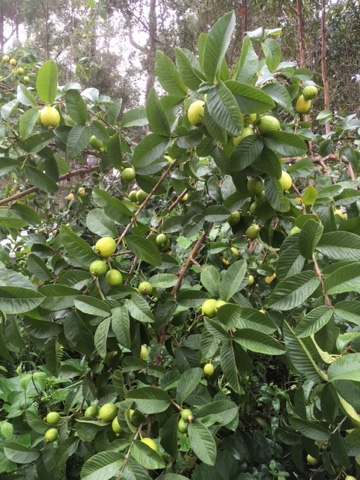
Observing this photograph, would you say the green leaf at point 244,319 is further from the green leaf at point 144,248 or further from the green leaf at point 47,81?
the green leaf at point 47,81

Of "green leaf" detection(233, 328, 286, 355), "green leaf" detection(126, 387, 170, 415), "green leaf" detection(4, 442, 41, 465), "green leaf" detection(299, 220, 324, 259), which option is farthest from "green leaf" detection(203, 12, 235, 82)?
"green leaf" detection(4, 442, 41, 465)

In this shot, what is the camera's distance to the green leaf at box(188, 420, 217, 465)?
53 cm

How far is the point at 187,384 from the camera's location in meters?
0.60

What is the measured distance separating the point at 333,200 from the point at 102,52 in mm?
9718

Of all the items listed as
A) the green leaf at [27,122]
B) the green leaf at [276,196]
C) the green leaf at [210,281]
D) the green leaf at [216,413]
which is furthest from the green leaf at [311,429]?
the green leaf at [27,122]

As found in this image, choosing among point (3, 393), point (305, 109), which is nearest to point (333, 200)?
point (305, 109)

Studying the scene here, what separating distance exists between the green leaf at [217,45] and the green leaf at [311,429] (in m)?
0.61

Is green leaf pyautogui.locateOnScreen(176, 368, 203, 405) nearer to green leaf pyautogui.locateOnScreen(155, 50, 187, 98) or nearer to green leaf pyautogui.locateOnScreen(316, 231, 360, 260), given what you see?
green leaf pyautogui.locateOnScreen(316, 231, 360, 260)

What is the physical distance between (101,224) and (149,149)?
153 millimetres

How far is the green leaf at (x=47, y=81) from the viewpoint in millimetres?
695

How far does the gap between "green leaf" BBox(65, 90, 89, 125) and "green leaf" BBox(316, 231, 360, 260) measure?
50cm

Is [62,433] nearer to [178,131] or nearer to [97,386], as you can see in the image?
[97,386]

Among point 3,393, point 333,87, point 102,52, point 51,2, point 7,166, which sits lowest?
point 3,393

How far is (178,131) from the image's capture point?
2.06ft
